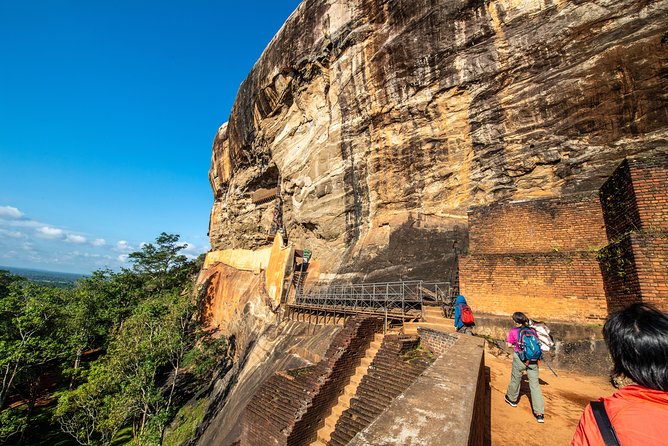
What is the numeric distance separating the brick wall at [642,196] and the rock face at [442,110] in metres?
1.98

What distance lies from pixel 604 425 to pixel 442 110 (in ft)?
36.7

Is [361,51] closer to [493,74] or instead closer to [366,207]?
[493,74]

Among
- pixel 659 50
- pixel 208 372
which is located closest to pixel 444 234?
pixel 659 50

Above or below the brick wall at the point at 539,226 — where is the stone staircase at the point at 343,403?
below

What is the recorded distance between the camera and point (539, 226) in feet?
25.5

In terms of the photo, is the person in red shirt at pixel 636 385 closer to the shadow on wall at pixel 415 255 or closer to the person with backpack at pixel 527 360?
the person with backpack at pixel 527 360

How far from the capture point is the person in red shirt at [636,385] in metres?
1.02

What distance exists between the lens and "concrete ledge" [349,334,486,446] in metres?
1.76

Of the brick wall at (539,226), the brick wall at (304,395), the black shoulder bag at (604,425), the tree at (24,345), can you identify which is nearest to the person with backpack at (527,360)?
the black shoulder bag at (604,425)

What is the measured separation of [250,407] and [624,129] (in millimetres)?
12253

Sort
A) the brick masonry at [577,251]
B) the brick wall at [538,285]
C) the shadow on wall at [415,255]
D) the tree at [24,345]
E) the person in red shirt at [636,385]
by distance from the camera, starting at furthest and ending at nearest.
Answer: the tree at [24,345], the shadow on wall at [415,255], the brick wall at [538,285], the brick masonry at [577,251], the person in red shirt at [636,385]

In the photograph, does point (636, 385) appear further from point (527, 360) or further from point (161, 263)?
point (161, 263)

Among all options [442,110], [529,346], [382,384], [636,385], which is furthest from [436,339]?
[442,110]

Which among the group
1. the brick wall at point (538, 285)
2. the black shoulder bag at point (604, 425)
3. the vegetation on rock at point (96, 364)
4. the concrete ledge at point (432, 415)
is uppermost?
the brick wall at point (538, 285)
